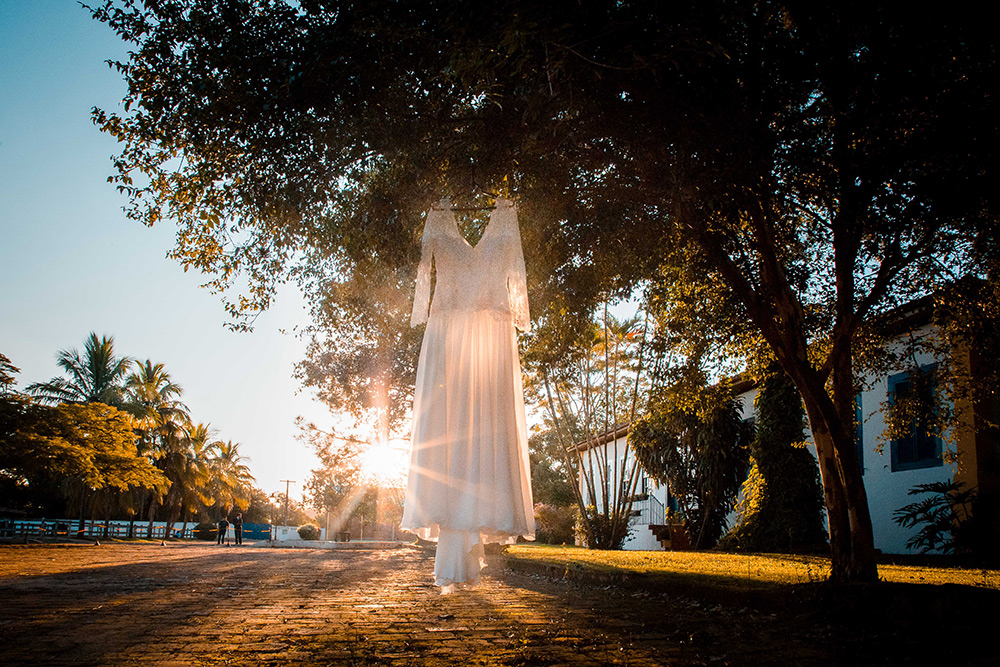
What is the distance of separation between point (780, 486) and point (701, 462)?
11.8 feet

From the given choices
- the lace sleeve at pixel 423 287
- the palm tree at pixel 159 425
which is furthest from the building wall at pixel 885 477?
the palm tree at pixel 159 425

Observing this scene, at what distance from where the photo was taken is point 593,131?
609 centimetres

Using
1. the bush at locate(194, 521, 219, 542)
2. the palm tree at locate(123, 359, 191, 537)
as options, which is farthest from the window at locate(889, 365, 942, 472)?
the bush at locate(194, 521, 219, 542)

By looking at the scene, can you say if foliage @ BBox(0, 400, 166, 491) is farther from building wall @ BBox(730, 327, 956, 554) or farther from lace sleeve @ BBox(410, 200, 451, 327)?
building wall @ BBox(730, 327, 956, 554)

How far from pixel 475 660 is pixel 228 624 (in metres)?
2.45

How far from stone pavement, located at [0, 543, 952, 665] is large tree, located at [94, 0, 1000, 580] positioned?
6.80 ft

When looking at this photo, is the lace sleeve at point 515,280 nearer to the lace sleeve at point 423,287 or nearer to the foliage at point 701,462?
the lace sleeve at point 423,287

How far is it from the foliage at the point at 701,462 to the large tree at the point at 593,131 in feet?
32.2

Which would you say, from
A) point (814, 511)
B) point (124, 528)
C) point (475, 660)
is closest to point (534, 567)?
point (814, 511)

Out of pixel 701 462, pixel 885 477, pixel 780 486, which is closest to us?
pixel 885 477

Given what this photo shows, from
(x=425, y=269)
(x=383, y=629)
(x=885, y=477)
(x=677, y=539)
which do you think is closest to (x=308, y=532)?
(x=677, y=539)

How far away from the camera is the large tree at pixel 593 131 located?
5.16m

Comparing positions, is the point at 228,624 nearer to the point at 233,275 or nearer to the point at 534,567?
the point at 233,275

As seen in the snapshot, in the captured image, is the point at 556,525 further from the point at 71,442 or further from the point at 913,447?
the point at 71,442
